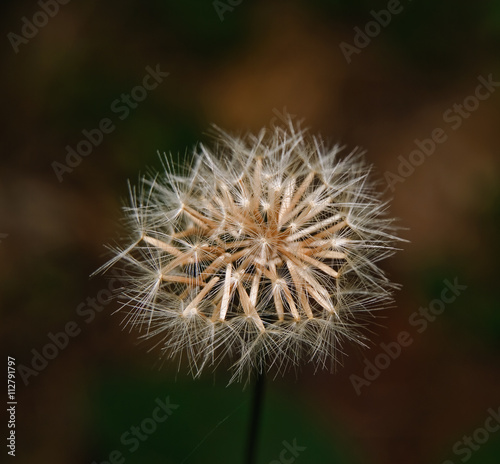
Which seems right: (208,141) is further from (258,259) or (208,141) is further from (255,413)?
(255,413)

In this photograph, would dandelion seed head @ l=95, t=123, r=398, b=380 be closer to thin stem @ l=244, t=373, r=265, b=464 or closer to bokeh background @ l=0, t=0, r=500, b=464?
thin stem @ l=244, t=373, r=265, b=464

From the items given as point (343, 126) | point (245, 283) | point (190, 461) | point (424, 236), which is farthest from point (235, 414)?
point (343, 126)

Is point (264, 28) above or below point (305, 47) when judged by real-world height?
above

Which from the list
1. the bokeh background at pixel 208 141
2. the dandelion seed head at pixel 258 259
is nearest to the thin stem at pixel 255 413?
the dandelion seed head at pixel 258 259

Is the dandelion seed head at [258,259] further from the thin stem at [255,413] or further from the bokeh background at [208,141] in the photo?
the bokeh background at [208,141]

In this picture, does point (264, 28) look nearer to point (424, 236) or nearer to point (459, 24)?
point (459, 24)

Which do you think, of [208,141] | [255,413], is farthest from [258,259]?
[208,141]

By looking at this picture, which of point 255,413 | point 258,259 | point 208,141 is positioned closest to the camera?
point 258,259

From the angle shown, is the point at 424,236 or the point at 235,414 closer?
the point at 235,414
